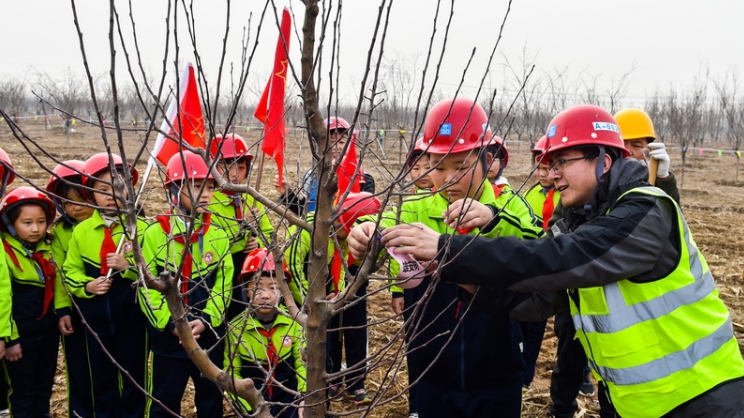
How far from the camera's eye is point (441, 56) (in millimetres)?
1254

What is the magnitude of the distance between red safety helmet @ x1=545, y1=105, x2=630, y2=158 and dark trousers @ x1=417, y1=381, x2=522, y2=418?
43.4 inches

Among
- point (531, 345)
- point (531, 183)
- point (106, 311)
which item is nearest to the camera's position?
point (106, 311)

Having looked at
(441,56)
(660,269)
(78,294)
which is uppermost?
(441,56)

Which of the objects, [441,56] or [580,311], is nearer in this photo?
[441,56]

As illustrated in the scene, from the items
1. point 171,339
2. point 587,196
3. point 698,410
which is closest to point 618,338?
point 698,410

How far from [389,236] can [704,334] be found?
1178mm

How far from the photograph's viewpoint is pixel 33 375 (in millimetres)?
3459

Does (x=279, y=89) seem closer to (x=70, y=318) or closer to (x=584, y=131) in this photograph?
(x=584, y=131)

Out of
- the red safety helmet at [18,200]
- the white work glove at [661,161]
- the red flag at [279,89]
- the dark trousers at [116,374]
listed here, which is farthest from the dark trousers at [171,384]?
the white work glove at [661,161]

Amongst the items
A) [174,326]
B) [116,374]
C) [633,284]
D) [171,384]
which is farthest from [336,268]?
[633,284]

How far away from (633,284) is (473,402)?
3.15 feet

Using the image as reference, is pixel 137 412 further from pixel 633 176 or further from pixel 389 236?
pixel 633 176

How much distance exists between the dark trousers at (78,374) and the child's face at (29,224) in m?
0.60

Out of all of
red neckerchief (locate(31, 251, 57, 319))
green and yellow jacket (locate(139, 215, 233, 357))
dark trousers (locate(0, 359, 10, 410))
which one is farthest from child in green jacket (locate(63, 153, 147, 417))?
dark trousers (locate(0, 359, 10, 410))
